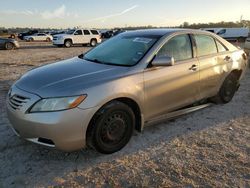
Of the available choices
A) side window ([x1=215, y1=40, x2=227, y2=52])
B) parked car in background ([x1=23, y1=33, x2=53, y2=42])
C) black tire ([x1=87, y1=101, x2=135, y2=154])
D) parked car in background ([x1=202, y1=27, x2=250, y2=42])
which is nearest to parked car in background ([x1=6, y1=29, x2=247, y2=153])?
black tire ([x1=87, y1=101, x2=135, y2=154])

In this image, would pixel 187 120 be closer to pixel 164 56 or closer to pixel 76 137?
pixel 164 56

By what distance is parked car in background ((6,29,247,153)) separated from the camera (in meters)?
3.30

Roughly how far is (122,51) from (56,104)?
1.64 meters

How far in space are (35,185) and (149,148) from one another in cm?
164

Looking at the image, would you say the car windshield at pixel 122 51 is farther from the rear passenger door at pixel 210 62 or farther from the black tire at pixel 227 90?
the black tire at pixel 227 90

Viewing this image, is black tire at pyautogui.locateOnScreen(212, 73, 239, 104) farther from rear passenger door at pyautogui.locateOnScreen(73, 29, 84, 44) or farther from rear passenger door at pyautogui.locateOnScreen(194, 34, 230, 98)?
rear passenger door at pyautogui.locateOnScreen(73, 29, 84, 44)

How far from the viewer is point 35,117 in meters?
3.27

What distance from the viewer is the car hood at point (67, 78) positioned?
3.37m

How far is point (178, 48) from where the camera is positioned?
4637 millimetres

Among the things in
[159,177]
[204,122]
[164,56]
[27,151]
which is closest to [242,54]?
[204,122]

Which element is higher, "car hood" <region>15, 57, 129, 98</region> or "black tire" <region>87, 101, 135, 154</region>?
"car hood" <region>15, 57, 129, 98</region>

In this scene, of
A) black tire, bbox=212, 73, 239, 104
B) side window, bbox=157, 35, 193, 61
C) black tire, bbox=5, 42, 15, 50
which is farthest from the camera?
black tire, bbox=5, 42, 15, 50

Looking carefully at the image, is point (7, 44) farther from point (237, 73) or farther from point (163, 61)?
point (163, 61)

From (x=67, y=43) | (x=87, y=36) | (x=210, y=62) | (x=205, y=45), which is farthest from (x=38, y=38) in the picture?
Result: (x=210, y=62)
